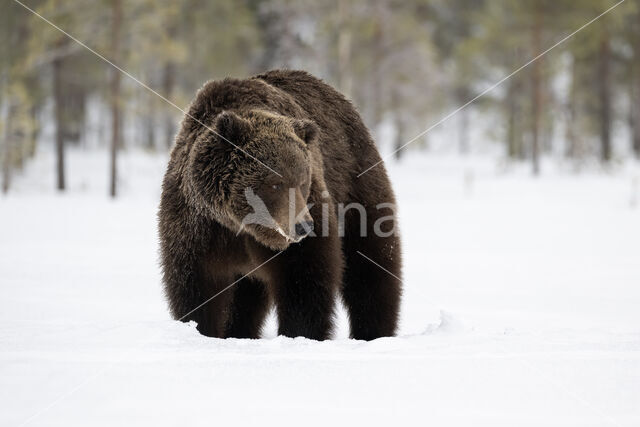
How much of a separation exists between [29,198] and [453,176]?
54.4 ft

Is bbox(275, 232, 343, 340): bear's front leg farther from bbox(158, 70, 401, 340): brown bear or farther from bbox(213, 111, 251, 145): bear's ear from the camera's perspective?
bbox(213, 111, 251, 145): bear's ear

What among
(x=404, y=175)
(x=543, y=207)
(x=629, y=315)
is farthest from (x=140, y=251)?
(x=404, y=175)

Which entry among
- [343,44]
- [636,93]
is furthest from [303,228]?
[636,93]

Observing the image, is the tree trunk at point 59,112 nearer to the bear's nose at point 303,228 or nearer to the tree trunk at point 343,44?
the tree trunk at point 343,44

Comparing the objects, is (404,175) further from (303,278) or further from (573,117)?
(303,278)

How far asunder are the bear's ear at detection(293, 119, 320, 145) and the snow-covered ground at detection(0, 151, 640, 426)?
4.32 feet

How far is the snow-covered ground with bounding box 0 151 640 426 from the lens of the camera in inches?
101

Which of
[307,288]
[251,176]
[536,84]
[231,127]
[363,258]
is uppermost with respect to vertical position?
[536,84]

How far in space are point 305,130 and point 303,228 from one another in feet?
2.60

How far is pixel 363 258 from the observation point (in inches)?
200

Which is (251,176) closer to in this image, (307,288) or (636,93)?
(307,288)

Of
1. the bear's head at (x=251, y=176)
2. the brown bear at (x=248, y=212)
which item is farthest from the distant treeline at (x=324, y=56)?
the bear's head at (x=251, y=176)

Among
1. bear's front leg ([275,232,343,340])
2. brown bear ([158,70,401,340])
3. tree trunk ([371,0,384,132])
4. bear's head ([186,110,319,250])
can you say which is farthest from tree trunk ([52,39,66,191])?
bear's front leg ([275,232,343,340])

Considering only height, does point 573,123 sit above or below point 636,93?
below
